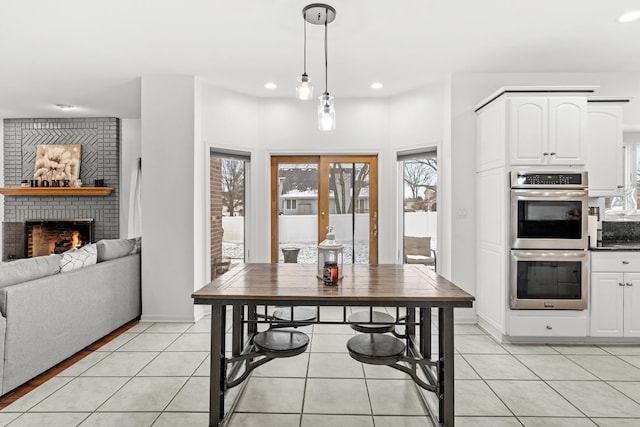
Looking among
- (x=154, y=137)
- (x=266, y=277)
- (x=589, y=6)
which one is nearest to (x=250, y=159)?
(x=154, y=137)

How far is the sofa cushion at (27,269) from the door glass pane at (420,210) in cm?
387

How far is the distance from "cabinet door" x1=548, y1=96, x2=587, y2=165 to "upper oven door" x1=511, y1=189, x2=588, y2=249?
343 millimetres

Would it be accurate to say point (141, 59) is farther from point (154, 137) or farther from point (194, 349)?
point (194, 349)

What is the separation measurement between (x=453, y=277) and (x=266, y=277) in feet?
8.12

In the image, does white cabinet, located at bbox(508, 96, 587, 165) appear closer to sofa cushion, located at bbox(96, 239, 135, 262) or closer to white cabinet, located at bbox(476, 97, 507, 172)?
white cabinet, located at bbox(476, 97, 507, 172)

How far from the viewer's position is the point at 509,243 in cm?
341

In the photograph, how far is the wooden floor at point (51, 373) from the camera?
8.04ft

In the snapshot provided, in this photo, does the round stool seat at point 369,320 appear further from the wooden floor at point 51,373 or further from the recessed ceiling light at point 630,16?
the recessed ceiling light at point 630,16

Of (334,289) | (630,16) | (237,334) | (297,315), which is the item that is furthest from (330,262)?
(630,16)

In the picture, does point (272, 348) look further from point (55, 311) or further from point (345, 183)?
point (345, 183)

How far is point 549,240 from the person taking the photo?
3.37m

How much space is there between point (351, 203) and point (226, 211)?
1.70m

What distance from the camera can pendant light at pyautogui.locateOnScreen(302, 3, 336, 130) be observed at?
2.40m

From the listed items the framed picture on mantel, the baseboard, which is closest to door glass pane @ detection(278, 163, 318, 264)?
the baseboard
